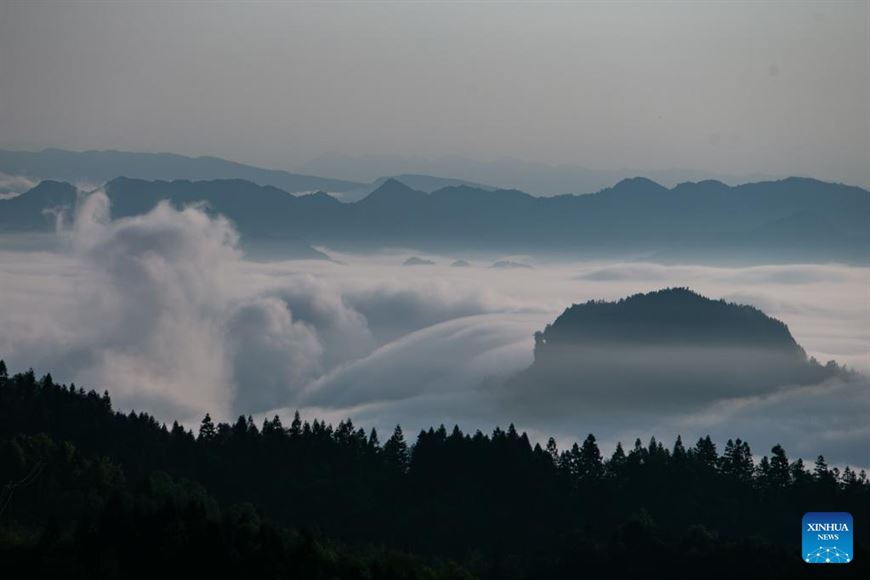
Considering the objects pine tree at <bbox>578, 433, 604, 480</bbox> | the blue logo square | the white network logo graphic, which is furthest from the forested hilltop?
the blue logo square

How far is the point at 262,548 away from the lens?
74.9m

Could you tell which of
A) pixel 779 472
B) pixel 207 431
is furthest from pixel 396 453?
pixel 779 472

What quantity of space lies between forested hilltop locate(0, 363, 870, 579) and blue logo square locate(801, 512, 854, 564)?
0.83 meters

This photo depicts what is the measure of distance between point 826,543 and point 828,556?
0.80m

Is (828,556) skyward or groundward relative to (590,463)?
groundward

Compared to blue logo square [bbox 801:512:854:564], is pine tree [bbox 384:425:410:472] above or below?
above

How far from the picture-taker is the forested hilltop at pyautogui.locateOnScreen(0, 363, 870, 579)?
274ft

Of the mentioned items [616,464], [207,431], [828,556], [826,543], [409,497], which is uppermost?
[207,431]

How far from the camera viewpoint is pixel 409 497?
107 m

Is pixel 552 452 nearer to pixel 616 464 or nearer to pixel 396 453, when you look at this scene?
pixel 616 464

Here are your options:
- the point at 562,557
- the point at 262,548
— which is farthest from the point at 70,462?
the point at 562,557

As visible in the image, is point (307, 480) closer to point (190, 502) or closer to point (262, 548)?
point (190, 502)

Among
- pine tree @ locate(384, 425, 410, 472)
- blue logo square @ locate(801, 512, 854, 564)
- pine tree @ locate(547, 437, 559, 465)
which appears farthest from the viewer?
pine tree @ locate(384, 425, 410, 472)

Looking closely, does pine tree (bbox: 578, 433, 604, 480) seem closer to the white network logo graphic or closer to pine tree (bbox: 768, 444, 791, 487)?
pine tree (bbox: 768, 444, 791, 487)
